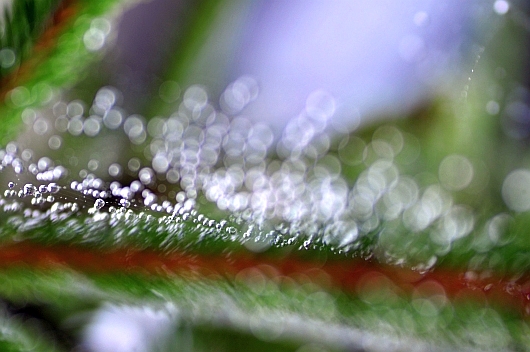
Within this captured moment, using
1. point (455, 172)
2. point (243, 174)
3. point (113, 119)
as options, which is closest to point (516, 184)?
point (455, 172)

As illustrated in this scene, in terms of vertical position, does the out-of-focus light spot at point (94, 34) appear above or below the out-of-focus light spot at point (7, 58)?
above

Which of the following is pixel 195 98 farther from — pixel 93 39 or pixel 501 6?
pixel 501 6

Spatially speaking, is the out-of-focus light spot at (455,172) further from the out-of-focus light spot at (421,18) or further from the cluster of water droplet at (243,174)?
the out-of-focus light spot at (421,18)

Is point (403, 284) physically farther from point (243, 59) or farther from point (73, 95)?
point (243, 59)

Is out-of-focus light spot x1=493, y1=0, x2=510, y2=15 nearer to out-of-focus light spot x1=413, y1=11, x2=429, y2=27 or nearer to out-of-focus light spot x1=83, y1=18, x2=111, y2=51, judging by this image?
out-of-focus light spot x1=413, y1=11, x2=429, y2=27

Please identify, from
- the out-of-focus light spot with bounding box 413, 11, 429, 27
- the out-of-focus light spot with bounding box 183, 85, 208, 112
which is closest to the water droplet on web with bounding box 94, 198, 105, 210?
the out-of-focus light spot with bounding box 183, 85, 208, 112

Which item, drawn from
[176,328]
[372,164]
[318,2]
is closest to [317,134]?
[372,164]

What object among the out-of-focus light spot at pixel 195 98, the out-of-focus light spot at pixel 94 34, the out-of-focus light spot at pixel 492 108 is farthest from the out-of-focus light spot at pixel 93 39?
the out-of-focus light spot at pixel 492 108
